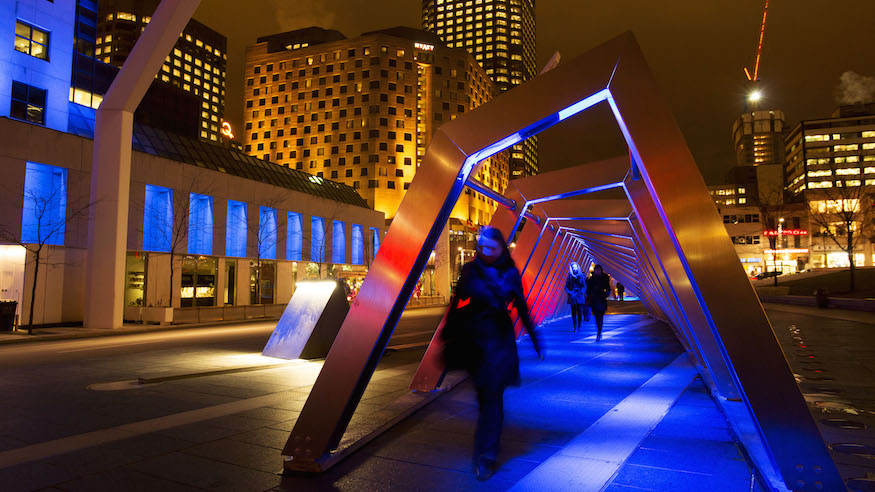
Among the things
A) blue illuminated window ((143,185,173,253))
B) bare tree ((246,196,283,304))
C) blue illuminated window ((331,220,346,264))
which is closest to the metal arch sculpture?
blue illuminated window ((143,185,173,253))

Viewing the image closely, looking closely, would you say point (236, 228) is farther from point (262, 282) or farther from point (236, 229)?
point (262, 282)

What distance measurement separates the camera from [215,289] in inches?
1234

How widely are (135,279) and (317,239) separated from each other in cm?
1567

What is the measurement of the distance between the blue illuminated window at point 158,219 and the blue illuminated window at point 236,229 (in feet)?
15.9

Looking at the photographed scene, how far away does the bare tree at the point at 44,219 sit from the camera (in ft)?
67.1

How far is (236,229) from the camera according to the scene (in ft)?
108

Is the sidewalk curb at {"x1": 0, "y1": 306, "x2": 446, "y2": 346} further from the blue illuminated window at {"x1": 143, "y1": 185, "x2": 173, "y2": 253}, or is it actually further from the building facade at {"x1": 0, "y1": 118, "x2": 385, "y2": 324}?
the blue illuminated window at {"x1": 143, "y1": 185, "x2": 173, "y2": 253}

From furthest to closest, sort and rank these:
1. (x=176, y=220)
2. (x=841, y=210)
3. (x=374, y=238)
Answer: (x=841, y=210), (x=374, y=238), (x=176, y=220)

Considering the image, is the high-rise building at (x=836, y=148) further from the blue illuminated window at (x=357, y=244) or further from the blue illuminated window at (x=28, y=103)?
the blue illuminated window at (x=28, y=103)

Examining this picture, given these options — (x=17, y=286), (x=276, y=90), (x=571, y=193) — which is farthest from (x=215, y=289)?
(x=276, y=90)

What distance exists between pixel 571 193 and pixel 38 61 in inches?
1011

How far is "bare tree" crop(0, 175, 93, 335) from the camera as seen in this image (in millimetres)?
20438

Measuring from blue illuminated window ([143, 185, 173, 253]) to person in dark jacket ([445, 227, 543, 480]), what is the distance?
26.7 meters

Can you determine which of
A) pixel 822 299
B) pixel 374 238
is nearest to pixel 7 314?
pixel 374 238
